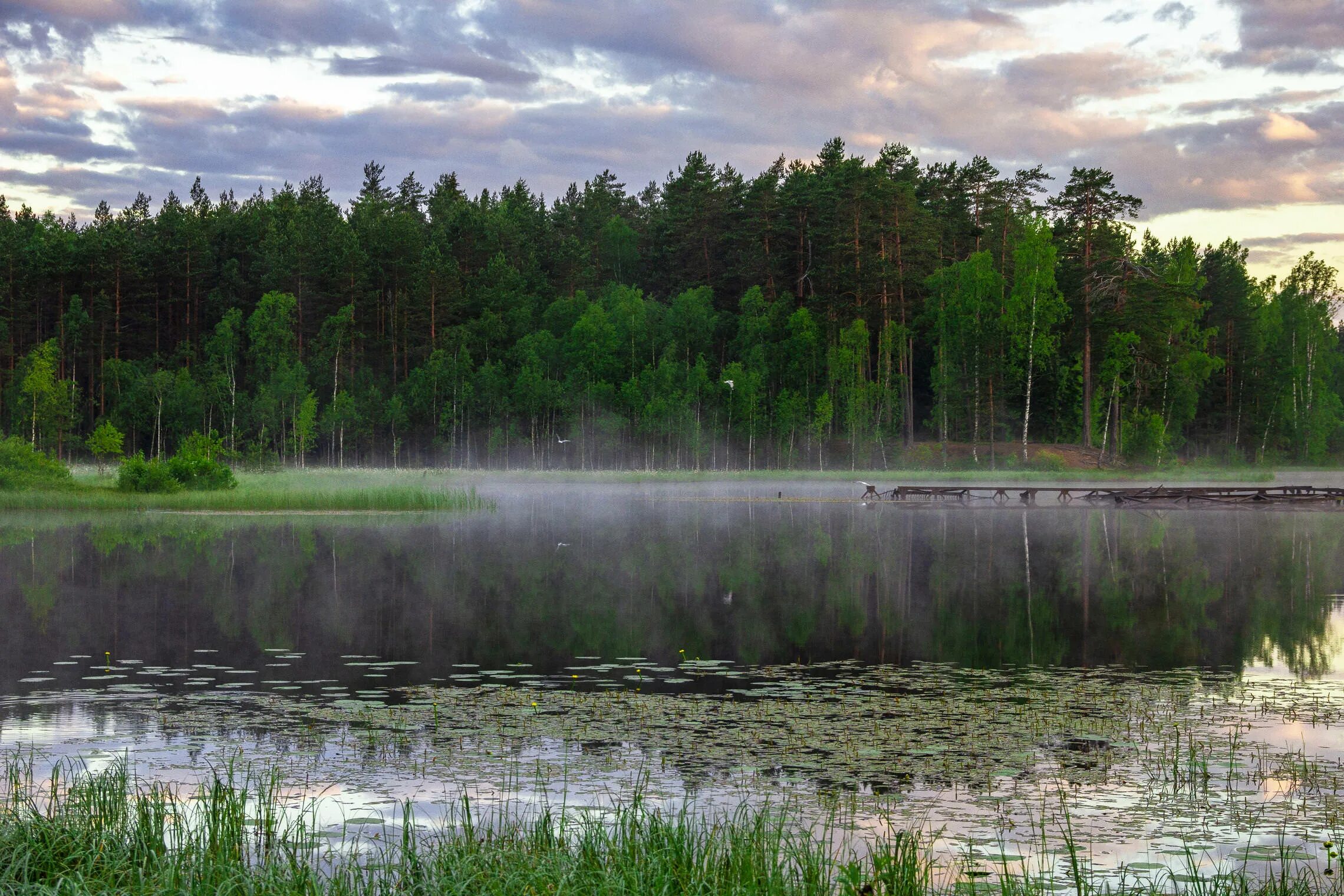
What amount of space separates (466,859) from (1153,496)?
5275cm

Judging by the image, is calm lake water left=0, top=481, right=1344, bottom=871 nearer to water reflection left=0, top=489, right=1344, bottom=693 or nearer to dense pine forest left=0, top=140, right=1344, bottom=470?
water reflection left=0, top=489, right=1344, bottom=693

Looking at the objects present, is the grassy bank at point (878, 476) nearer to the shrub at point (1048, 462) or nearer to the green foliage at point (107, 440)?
the shrub at point (1048, 462)

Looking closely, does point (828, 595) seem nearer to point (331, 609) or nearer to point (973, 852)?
point (331, 609)

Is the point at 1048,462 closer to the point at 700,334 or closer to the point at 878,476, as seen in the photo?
the point at 878,476

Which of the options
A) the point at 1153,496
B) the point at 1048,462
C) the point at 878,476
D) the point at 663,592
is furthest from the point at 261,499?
the point at 1048,462

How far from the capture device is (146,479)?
4653 centimetres

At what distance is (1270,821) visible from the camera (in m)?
8.86

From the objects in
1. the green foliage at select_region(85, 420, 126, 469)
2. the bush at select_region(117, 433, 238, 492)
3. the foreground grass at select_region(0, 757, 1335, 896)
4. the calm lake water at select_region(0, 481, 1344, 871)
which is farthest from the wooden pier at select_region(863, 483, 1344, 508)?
the foreground grass at select_region(0, 757, 1335, 896)

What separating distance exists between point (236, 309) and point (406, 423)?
61.4 ft

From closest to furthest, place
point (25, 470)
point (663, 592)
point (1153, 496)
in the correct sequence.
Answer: point (663, 592) < point (25, 470) < point (1153, 496)

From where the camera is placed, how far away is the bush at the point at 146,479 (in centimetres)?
4659

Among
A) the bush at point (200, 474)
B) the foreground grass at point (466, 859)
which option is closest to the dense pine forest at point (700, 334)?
the bush at point (200, 474)

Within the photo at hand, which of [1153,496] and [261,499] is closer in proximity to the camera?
[261,499]

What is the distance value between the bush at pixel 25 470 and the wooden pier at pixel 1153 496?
3405 cm
